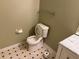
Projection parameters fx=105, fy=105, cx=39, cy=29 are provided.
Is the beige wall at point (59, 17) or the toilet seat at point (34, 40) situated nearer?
the beige wall at point (59, 17)

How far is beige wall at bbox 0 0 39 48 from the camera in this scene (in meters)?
2.24

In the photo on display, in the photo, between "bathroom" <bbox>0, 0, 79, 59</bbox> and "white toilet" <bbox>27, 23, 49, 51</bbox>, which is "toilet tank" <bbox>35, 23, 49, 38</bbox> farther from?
"bathroom" <bbox>0, 0, 79, 59</bbox>

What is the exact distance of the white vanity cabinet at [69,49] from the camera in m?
1.51

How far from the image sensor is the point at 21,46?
2770 millimetres

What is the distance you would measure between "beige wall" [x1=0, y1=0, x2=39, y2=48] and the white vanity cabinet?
1.24 m

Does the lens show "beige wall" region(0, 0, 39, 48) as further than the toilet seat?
No

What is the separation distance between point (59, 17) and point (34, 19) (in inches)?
30.7

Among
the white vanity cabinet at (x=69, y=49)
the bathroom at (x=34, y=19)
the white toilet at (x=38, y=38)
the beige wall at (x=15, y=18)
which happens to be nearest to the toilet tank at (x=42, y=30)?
the white toilet at (x=38, y=38)

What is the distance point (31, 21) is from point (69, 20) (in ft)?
3.48

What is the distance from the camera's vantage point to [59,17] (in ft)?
7.16

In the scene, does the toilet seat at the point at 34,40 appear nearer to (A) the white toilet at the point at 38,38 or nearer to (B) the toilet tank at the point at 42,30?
(A) the white toilet at the point at 38,38

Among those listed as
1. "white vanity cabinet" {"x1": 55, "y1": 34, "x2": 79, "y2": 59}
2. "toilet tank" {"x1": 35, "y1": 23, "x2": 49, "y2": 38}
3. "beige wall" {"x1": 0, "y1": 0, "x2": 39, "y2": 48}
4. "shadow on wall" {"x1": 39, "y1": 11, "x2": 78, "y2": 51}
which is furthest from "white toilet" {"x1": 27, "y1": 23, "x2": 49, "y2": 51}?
"white vanity cabinet" {"x1": 55, "y1": 34, "x2": 79, "y2": 59}

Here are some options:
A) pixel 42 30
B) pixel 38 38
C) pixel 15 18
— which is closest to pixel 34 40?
pixel 38 38

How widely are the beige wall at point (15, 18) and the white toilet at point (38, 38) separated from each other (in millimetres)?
273
